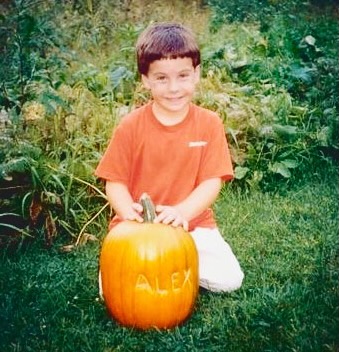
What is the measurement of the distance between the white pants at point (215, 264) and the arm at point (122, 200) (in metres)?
0.34

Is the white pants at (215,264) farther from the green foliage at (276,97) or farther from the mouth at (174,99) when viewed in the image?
the green foliage at (276,97)

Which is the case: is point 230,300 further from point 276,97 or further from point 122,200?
point 276,97

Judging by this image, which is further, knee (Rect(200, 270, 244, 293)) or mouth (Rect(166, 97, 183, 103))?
knee (Rect(200, 270, 244, 293))

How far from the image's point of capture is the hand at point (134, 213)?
250 centimetres

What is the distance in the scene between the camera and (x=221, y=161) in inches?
106

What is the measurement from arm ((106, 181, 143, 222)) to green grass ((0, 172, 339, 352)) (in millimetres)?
420

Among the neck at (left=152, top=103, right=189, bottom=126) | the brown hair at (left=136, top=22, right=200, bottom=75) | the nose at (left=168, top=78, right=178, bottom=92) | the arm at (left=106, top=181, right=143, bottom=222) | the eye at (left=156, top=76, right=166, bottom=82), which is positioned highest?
the brown hair at (left=136, top=22, right=200, bottom=75)

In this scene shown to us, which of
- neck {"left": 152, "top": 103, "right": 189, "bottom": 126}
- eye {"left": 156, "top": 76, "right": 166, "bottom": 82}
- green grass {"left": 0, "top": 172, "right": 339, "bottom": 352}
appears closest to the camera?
green grass {"left": 0, "top": 172, "right": 339, "bottom": 352}

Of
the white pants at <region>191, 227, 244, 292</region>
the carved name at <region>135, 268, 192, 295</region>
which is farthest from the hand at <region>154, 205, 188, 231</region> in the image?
the white pants at <region>191, 227, 244, 292</region>

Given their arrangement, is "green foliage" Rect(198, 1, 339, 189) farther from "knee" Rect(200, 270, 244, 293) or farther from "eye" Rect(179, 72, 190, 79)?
Answer: "eye" Rect(179, 72, 190, 79)

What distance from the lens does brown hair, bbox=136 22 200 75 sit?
2568mm

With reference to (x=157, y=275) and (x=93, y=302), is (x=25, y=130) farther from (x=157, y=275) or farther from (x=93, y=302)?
(x=157, y=275)

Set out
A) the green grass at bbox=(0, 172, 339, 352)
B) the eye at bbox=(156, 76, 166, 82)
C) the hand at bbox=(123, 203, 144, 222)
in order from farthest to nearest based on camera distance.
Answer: the eye at bbox=(156, 76, 166, 82)
the hand at bbox=(123, 203, 144, 222)
the green grass at bbox=(0, 172, 339, 352)

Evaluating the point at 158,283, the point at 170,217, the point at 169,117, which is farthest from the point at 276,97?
the point at 158,283
